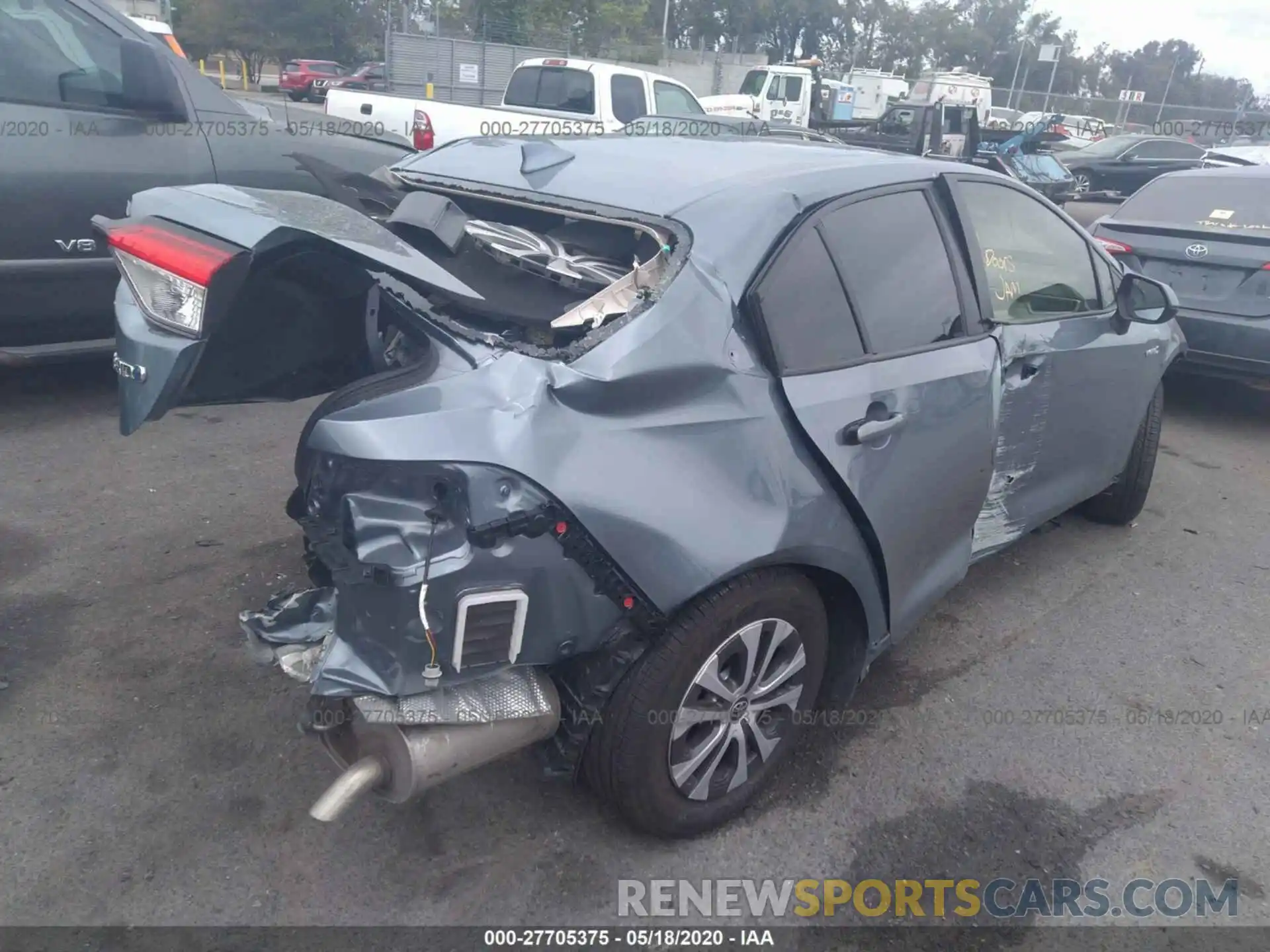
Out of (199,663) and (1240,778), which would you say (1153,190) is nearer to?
(1240,778)

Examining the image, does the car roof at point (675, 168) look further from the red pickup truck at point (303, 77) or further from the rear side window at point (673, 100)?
the red pickup truck at point (303, 77)

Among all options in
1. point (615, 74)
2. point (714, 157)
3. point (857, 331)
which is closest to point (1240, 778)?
point (857, 331)

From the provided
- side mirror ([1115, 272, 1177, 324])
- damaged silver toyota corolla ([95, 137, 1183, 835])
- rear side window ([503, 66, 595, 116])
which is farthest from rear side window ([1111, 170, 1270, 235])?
rear side window ([503, 66, 595, 116])

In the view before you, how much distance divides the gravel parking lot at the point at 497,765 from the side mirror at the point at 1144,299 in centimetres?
117

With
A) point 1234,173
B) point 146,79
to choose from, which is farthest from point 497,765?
point 1234,173

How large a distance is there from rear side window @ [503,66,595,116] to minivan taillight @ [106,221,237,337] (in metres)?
9.78

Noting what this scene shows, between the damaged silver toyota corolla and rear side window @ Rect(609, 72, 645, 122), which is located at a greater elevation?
rear side window @ Rect(609, 72, 645, 122)

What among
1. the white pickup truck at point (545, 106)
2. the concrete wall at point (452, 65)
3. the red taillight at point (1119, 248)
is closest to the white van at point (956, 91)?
the concrete wall at point (452, 65)

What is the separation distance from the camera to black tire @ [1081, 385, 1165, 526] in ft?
14.4

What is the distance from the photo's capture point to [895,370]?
2.68 metres

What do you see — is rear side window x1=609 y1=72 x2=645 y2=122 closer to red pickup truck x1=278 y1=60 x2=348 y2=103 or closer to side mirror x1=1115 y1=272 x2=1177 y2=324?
side mirror x1=1115 y1=272 x2=1177 y2=324

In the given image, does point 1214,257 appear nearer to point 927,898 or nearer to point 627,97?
point 927,898

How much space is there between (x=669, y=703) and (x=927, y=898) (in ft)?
2.93

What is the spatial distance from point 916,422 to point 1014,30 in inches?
3478
